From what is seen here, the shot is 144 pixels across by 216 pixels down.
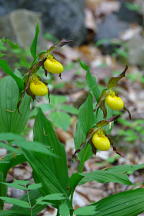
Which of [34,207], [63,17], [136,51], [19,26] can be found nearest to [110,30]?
[63,17]

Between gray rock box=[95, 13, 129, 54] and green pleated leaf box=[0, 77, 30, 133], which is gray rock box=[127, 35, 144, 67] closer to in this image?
gray rock box=[95, 13, 129, 54]

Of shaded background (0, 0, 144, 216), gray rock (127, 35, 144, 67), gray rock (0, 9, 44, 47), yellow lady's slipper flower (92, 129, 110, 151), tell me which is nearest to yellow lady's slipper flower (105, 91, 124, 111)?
yellow lady's slipper flower (92, 129, 110, 151)

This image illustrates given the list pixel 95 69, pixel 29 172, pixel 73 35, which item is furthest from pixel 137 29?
pixel 29 172

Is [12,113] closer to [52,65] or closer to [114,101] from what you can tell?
[52,65]

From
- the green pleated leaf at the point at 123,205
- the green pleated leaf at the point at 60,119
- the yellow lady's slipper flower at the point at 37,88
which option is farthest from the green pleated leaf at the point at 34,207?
the green pleated leaf at the point at 60,119

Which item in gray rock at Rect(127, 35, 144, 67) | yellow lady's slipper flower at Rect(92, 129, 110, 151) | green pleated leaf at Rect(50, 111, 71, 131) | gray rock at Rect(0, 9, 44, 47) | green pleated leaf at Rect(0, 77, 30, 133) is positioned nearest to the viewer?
yellow lady's slipper flower at Rect(92, 129, 110, 151)

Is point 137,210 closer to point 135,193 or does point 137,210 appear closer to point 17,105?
point 135,193
